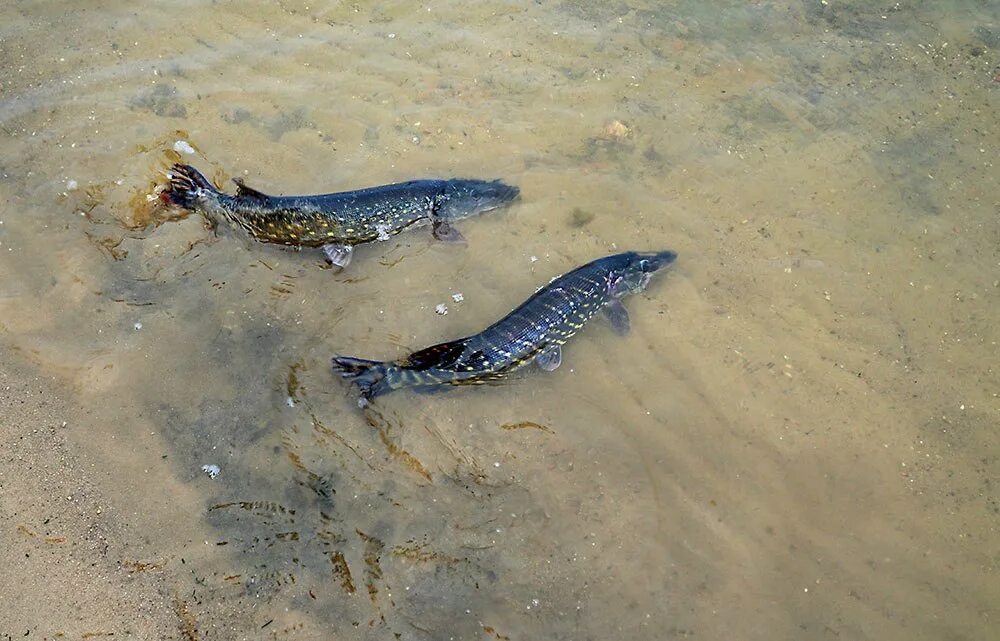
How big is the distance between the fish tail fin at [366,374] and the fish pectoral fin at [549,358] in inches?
47.3

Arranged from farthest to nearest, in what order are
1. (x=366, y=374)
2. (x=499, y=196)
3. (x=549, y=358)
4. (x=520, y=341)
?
1. (x=499, y=196)
2. (x=549, y=358)
3. (x=520, y=341)
4. (x=366, y=374)

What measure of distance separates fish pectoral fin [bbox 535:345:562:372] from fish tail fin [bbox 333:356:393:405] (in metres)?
1.20

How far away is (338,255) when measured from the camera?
6125mm

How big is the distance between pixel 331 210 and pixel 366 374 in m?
1.67

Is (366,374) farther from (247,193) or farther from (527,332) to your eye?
(247,193)

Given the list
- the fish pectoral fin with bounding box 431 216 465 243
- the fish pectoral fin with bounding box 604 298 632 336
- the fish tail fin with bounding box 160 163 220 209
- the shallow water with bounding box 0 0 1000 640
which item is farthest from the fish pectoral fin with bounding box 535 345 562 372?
the fish tail fin with bounding box 160 163 220 209

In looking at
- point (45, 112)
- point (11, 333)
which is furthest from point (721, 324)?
point (45, 112)

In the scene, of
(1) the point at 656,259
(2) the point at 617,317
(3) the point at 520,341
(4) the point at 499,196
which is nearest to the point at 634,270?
(1) the point at 656,259

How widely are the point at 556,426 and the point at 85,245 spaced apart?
4.34 meters

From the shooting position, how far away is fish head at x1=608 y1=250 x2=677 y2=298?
591 centimetres

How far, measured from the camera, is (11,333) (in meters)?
5.40

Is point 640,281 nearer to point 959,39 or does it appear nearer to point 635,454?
point 635,454

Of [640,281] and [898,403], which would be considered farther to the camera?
[640,281]

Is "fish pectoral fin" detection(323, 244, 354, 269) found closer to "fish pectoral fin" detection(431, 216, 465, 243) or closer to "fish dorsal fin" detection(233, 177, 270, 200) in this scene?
"fish dorsal fin" detection(233, 177, 270, 200)
